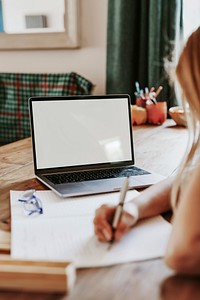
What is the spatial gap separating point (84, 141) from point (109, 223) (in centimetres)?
52

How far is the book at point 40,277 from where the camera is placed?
61 centimetres

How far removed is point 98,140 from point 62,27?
168cm

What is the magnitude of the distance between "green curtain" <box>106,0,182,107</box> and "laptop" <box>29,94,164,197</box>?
124 cm

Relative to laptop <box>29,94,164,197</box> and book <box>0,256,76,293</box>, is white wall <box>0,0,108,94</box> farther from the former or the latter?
book <box>0,256,76,293</box>

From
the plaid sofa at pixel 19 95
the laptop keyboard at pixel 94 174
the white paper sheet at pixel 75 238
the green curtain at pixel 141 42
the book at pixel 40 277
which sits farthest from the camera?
the plaid sofa at pixel 19 95

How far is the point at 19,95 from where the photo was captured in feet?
9.19

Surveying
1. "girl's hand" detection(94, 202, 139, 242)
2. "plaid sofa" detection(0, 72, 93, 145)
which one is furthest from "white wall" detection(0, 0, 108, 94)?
"girl's hand" detection(94, 202, 139, 242)

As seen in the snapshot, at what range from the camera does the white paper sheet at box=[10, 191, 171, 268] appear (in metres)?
0.73

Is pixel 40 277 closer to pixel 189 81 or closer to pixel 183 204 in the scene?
pixel 183 204

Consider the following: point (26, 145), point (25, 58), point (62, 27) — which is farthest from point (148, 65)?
point (26, 145)

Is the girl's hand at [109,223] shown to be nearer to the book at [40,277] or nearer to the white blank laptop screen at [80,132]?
the book at [40,277]

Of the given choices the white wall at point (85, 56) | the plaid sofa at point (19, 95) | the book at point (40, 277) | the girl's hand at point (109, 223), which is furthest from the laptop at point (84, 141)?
the white wall at point (85, 56)

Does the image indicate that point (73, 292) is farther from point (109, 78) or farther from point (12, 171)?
point (109, 78)

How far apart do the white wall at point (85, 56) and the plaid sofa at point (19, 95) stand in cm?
15
